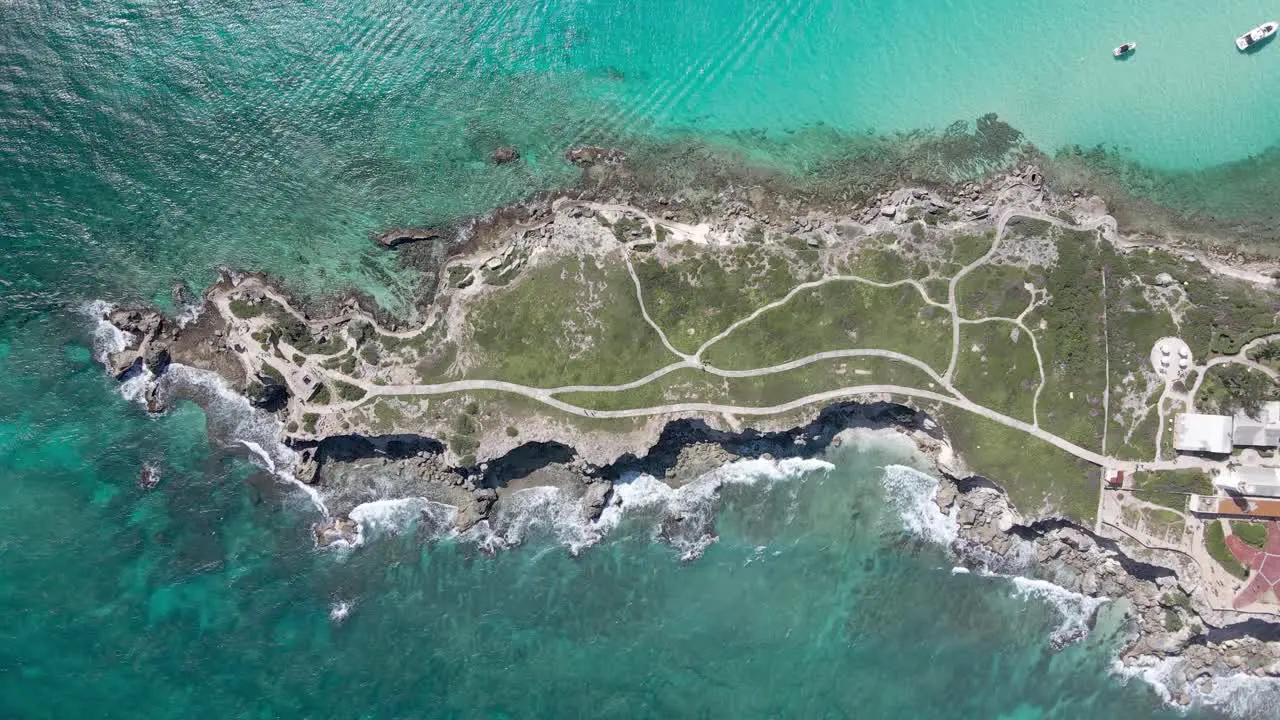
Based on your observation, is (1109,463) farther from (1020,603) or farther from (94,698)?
(94,698)

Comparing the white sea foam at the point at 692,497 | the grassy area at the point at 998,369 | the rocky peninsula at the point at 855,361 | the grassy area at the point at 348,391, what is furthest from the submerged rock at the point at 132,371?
the grassy area at the point at 998,369

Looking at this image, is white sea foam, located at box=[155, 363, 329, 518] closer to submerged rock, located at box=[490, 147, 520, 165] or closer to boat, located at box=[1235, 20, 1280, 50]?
submerged rock, located at box=[490, 147, 520, 165]

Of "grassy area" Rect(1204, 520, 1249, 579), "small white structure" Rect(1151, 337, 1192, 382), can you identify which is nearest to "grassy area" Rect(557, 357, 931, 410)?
"small white structure" Rect(1151, 337, 1192, 382)

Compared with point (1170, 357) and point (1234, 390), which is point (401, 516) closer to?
point (1170, 357)

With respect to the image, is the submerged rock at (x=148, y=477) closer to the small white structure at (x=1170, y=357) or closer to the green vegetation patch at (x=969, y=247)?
the green vegetation patch at (x=969, y=247)

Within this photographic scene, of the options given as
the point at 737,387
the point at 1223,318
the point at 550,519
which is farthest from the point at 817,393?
the point at 1223,318
